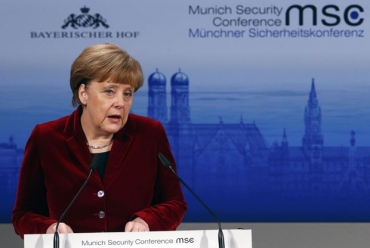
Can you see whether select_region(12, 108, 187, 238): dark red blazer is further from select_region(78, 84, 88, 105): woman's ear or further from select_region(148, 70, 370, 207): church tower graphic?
select_region(148, 70, 370, 207): church tower graphic

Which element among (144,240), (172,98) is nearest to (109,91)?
(144,240)

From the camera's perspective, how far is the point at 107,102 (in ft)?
8.89

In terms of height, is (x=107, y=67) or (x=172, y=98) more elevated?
(x=107, y=67)

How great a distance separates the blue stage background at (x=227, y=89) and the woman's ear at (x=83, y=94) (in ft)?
6.77

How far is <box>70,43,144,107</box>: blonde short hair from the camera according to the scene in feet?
8.80

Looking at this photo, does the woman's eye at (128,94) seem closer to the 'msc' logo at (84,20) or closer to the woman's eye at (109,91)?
the woman's eye at (109,91)

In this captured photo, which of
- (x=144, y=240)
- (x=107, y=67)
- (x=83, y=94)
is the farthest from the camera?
(x=83, y=94)

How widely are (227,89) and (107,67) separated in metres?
2.24

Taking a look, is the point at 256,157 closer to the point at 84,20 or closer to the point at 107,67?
the point at 84,20

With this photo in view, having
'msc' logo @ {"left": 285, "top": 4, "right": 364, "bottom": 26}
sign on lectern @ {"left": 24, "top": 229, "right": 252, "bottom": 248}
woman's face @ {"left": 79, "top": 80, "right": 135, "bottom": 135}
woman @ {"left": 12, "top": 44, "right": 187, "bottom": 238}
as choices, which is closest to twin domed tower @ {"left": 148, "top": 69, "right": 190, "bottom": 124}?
'msc' logo @ {"left": 285, "top": 4, "right": 364, "bottom": 26}

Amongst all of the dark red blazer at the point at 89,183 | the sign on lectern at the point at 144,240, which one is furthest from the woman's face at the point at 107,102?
the sign on lectern at the point at 144,240

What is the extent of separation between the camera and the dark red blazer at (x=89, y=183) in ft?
9.11

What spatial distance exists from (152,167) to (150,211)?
18 centimetres

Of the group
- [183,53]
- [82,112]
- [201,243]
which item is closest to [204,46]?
[183,53]
